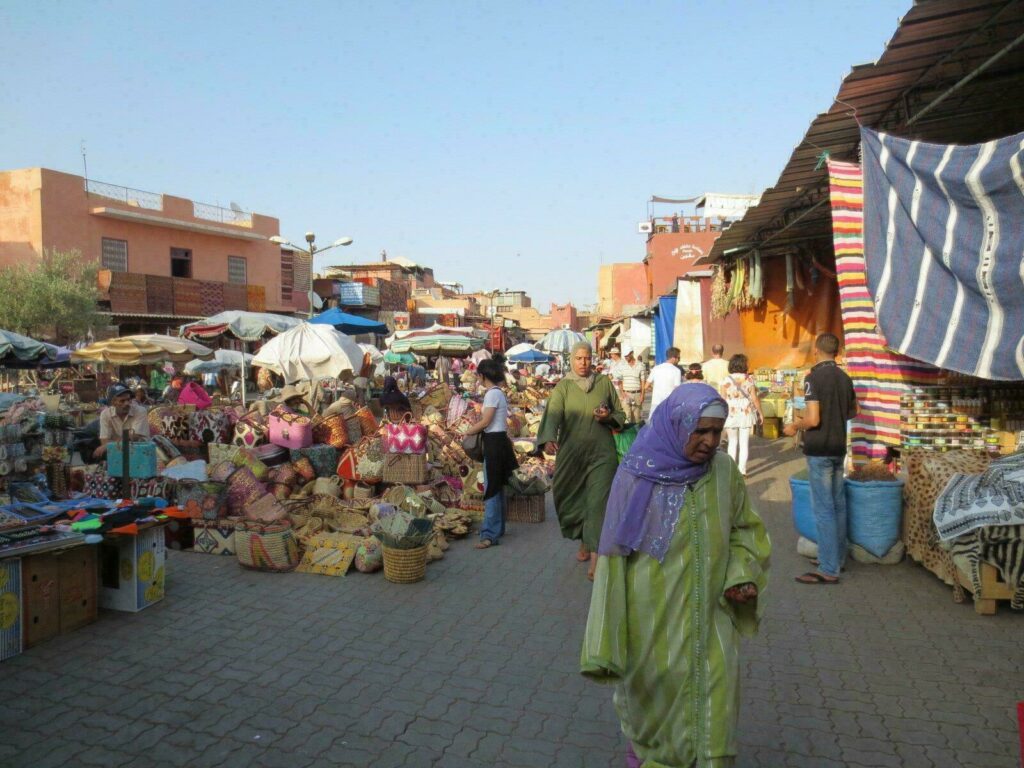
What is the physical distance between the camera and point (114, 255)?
94.1 feet

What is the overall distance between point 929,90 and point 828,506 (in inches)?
135

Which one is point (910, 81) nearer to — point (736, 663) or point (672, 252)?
point (736, 663)

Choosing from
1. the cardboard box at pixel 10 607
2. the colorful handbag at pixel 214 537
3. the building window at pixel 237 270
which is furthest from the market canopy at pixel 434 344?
the building window at pixel 237 270

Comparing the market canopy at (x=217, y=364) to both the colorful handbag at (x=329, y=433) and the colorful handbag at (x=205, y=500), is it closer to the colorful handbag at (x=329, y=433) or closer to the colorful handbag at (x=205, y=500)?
the colorful handbag at (x=329, y=433)

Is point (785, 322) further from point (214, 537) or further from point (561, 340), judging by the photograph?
point (561, 340)

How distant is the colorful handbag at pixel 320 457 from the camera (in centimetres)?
842

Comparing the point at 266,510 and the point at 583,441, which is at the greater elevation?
the point at 583,441

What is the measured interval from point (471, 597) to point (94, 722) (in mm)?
2508

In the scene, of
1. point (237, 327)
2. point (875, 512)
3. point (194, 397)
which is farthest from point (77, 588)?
point (194, 397)

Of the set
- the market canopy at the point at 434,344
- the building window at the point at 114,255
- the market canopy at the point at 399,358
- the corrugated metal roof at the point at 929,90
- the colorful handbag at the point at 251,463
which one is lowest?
the colorful handbag at the point at 251,463

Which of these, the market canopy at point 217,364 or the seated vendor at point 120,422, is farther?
the market canopy at point 217,364

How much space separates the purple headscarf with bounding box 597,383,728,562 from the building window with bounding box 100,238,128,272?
30.9 metres

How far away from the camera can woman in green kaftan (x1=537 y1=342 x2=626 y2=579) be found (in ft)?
17.6

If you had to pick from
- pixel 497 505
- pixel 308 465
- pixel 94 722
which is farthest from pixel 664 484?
pixel 308 465
